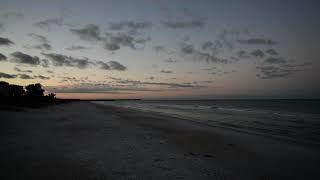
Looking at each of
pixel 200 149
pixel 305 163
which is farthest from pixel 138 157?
pixel 305 163

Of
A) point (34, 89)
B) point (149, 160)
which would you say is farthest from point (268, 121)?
point (34, 89)

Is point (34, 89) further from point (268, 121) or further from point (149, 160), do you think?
point (149, 160)

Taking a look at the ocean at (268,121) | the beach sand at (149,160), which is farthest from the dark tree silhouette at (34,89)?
the beach sand at (149,160)

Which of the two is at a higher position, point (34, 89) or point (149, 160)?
point (34, 89)

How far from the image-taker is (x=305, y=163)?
27.5 feet

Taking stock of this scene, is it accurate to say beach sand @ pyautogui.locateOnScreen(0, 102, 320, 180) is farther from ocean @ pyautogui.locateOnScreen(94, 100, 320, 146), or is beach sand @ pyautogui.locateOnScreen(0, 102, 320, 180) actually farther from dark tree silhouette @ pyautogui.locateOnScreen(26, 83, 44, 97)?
dark tree silhouette @ pyautogui.locateOnScreen(26, 83, 44, 97)

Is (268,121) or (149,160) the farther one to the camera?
(268,121)

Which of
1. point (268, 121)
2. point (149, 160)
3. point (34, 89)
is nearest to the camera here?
point (149, 160)

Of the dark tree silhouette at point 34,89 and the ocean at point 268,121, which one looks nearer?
the ocean at point 268,121

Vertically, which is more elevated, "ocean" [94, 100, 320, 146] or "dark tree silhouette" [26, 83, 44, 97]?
"dark tree silhouette" [26, 83, 44, 97]

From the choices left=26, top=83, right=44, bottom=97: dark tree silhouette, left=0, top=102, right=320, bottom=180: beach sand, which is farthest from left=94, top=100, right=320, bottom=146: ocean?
left=26, top=83, right=44, bottom=97: dark tree silhouette

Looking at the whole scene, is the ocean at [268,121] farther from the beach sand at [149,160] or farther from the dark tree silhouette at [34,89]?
the dark tree silhouette at [34,89]

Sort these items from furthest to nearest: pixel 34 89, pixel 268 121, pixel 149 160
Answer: pixel 34 89 → pixel 268 121 → pixel 149 160

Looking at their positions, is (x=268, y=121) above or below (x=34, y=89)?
below
